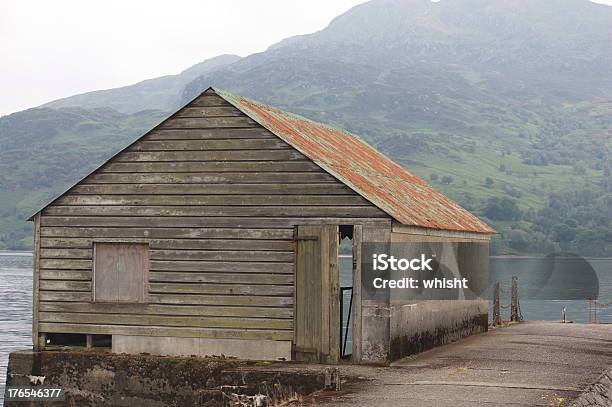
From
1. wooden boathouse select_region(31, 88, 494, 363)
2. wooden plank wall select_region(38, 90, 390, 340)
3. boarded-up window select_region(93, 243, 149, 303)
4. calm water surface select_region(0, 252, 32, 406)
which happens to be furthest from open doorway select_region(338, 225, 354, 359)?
calm water surface select_region(0, 252, 32, 406)

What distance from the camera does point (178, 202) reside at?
68.9ft

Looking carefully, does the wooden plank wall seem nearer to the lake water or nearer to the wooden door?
the wooden door

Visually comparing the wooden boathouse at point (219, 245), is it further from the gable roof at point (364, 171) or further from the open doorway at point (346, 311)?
the open doorway at point (346, 311)

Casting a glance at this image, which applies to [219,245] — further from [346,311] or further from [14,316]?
[14,316]

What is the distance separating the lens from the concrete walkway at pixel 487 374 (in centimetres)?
1515

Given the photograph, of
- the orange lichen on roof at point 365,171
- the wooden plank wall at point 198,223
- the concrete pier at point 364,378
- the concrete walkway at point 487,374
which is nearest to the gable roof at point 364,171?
the orange lichen on roof at point 365,171

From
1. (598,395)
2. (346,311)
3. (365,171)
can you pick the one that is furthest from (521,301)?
(598,395)

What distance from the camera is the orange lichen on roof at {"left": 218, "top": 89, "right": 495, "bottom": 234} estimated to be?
20406 mm

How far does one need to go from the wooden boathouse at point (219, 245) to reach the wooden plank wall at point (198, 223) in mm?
25

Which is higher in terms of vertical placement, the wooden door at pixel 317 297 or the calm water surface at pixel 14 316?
the wooden door at pixel 317 297

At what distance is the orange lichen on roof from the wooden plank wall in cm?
35

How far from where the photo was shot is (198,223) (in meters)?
20.9

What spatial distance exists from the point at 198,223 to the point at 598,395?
8.56 m

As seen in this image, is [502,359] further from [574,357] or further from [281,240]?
[281,240]
